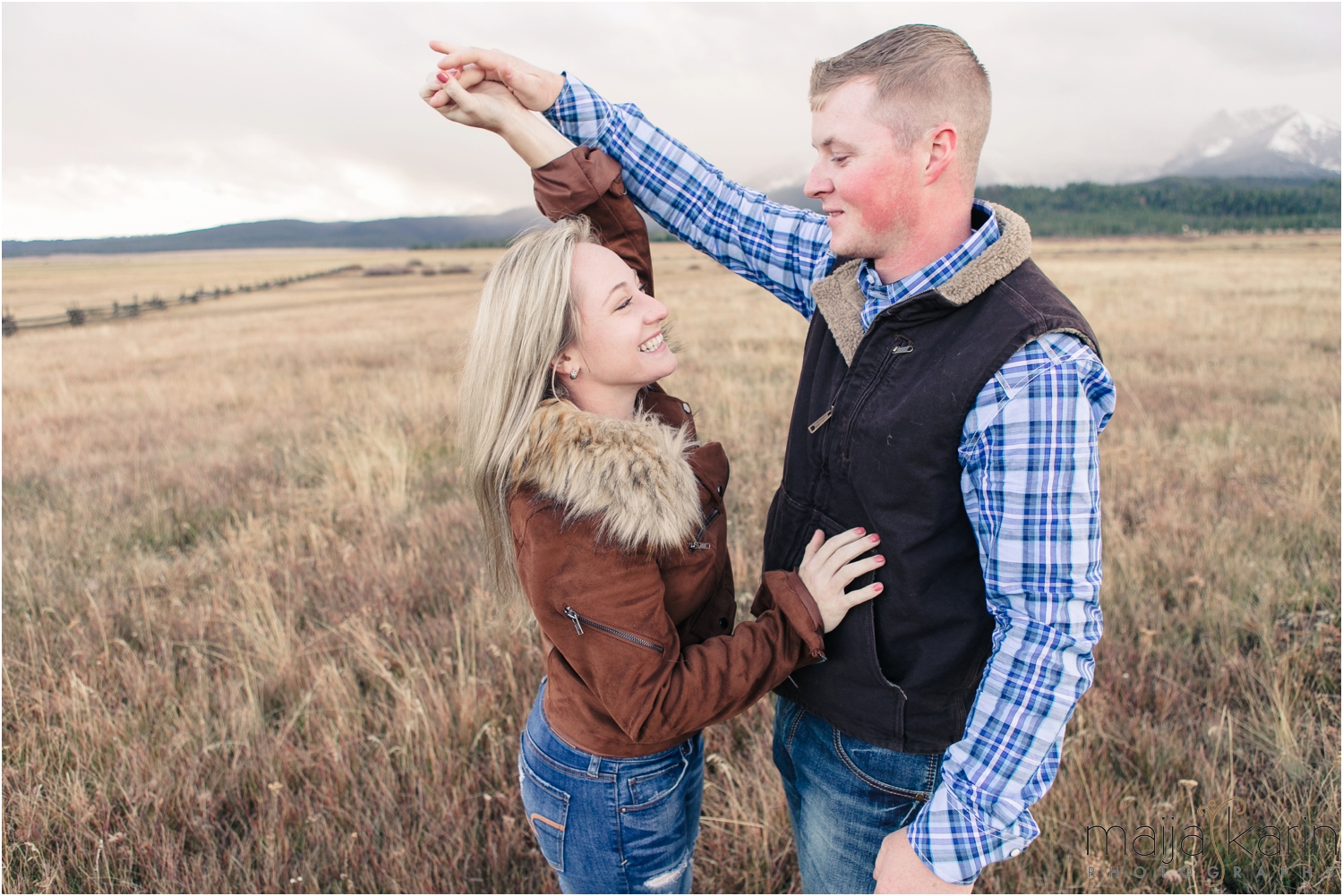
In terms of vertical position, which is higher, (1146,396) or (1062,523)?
(1062,523)

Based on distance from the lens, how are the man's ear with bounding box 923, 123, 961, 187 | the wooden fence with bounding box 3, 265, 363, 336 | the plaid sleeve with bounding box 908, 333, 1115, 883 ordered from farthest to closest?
the wooden fence with bounding box 3, 265, 363, 336 < the man's ear with bounding box 923, 123, 961, 187 < the plaid sleeve with bounding box 908, 333, 1115, 883

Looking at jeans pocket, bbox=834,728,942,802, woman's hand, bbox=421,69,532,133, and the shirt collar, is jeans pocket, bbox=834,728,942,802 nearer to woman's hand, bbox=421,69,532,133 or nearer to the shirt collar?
the shirt collar

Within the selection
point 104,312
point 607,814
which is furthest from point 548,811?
point 104,312

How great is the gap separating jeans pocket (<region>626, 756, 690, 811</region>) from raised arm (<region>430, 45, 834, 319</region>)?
5.04 feet

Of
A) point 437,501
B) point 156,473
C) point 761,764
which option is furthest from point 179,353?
point 761,764

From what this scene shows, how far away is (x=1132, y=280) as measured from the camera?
1026 inches

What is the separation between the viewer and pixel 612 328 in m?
1.95

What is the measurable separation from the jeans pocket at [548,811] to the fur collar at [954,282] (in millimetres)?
1442

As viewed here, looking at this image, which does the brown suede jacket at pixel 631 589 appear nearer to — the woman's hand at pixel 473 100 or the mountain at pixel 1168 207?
the woman's hand at pixel 473 100

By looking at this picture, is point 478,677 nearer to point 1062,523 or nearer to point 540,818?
point 540,818

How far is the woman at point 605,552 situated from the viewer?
5.53 ft

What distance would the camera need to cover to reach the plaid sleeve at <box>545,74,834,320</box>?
93.7 inches

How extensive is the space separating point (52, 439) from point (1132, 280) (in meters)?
30.6

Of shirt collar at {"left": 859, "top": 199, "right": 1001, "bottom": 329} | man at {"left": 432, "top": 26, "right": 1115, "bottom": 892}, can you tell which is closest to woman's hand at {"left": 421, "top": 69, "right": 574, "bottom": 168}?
man at {"left": 432, "top": 26, "right": 1115, "bottom": 892}
